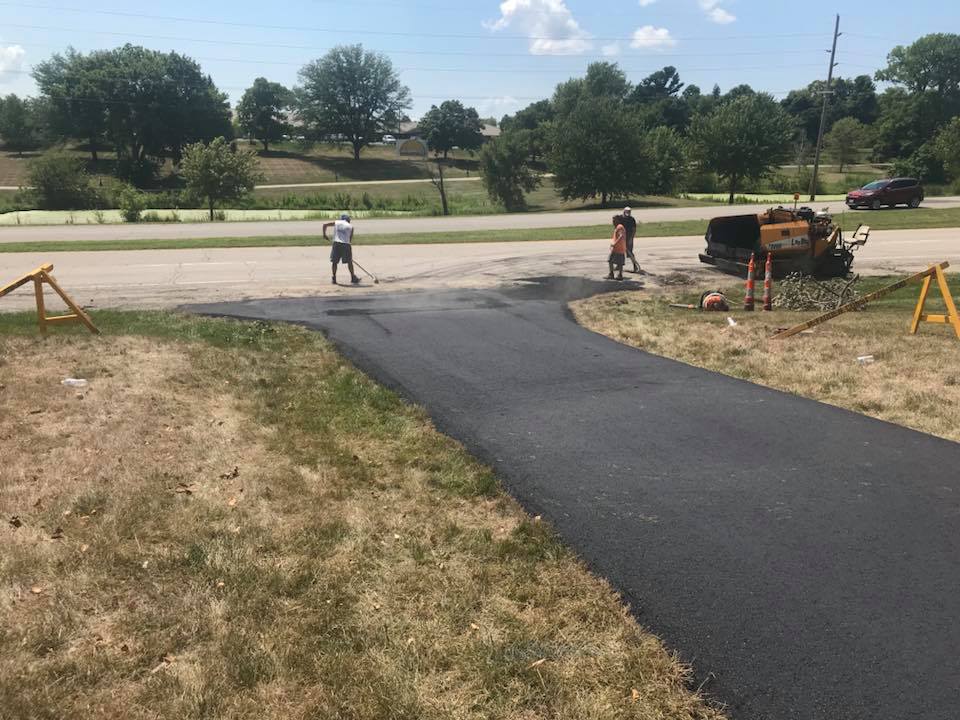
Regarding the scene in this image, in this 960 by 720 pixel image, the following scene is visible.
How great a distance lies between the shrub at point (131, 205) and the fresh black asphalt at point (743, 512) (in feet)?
114

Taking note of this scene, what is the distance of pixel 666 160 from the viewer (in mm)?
53250

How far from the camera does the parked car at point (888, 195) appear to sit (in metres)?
37.4

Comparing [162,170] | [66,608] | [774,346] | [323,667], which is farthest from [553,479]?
[162,170]

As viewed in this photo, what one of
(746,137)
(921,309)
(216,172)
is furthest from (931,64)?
(921,309)

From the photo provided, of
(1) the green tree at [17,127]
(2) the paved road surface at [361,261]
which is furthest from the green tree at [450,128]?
(2) the paved road surface at [361,261]

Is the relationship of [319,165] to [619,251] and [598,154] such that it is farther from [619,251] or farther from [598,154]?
[619,251]

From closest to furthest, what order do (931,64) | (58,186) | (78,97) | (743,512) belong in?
(743,512)
(58,186)
(78,97)
(931,64)

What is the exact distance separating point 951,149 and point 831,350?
6068 cm

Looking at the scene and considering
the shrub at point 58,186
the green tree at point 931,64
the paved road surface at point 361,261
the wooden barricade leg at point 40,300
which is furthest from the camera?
the green tree at point 931,64

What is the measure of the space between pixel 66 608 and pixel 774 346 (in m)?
8.78

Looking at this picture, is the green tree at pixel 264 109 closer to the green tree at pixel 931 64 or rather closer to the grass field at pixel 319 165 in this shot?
the grass field at pixel 319 165

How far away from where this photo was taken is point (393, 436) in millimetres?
6199

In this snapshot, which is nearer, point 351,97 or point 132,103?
point 132,103

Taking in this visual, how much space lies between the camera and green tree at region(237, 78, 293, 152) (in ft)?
339
